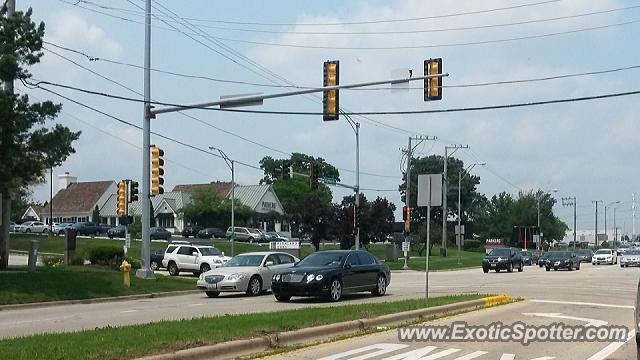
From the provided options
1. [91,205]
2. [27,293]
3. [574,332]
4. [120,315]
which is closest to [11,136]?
[27,293]

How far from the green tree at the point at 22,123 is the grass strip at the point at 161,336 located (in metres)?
13.4

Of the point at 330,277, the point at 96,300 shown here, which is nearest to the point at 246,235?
the point at 96,300

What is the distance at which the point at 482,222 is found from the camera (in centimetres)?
13512

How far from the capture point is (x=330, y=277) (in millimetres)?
22031

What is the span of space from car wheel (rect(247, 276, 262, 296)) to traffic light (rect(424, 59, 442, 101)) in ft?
26.2

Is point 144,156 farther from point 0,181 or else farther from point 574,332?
point 574,332

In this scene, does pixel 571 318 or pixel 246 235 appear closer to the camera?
pixel 571 318

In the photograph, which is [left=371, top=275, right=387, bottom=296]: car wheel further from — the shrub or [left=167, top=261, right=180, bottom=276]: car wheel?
[left=167, top=261, right=180, bottom=276]: car wheel

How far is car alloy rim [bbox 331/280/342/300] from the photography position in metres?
22.0

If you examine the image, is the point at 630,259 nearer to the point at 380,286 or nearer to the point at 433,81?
the point at 380,286

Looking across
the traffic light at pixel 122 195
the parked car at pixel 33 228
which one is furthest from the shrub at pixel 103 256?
the parked car at pixel 33 228

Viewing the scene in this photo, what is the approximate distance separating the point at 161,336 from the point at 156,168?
726 inches

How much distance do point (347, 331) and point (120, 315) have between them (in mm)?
7512

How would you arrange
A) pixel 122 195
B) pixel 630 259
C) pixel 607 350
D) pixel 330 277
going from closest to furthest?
pixel 607 350
pixel 330 277
pixel 122 195
pixel 630 259
